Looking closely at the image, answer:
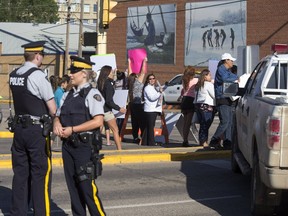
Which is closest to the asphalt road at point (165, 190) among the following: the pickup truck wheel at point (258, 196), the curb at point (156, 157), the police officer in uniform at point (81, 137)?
the curb at point (156, 157)

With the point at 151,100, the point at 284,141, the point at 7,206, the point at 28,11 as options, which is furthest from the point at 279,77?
the point at 28,11

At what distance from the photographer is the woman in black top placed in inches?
513

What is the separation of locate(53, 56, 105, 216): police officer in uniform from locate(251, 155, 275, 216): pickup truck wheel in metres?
1.98

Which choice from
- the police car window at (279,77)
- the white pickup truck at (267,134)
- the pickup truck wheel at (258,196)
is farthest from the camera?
the police car window at (279,77)

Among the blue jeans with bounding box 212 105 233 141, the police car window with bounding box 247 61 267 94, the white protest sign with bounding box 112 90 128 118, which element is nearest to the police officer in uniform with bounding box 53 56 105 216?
the police car window with bounding box 247 61 267 94

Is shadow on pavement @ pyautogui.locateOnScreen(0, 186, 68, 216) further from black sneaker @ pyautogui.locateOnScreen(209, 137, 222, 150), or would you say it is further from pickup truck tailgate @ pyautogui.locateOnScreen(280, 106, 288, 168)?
black sneaker @ pyautogui.locateOnScreen(209, 137, 222, 150)

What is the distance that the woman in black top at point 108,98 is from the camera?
42.8 ft

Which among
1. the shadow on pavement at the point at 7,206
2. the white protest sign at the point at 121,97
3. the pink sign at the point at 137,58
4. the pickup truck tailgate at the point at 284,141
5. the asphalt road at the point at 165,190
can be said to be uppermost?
the pink sign at the point at 137,58

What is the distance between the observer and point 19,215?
7.04 metres

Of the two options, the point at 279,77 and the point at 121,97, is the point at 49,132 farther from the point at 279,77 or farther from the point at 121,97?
the point at 121,97

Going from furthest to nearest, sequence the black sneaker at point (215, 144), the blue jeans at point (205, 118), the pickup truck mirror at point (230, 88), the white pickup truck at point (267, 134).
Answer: the blue jeans at point (205, 118) → the black sneaker at point (215, 144) → the pickup truck mirror at point (230, 88) → the white pickup truck at point (267, 134)

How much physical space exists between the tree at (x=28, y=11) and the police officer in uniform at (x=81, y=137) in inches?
2960

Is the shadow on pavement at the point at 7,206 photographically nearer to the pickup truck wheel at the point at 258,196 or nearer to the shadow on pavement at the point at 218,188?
the shadow on pavement at the point at 218,188

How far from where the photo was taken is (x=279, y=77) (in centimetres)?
870
